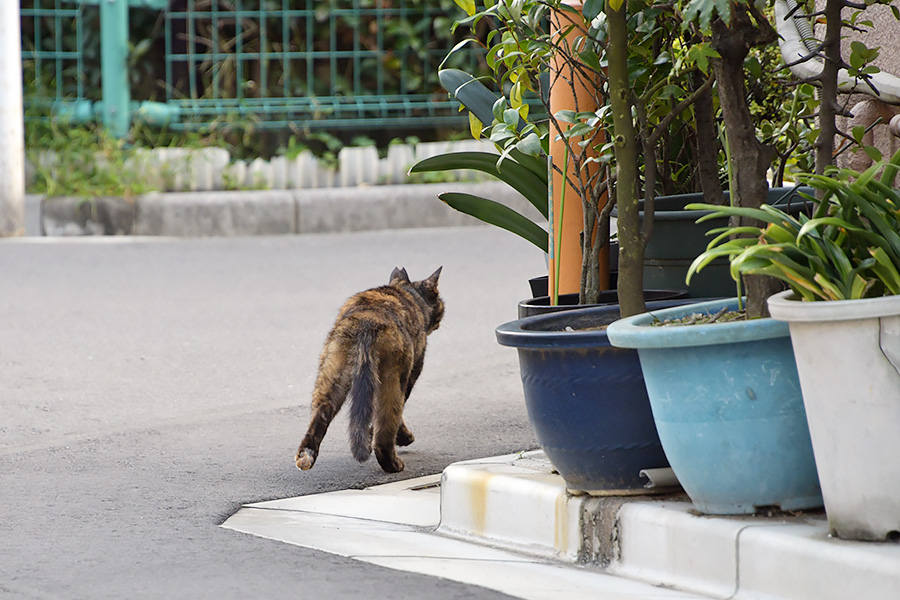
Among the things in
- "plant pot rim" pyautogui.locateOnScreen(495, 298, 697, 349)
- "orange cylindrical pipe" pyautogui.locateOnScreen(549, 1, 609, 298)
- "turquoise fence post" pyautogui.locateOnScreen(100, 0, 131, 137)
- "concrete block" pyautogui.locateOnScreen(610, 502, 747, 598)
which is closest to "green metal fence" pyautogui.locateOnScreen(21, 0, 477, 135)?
"turquoise fence post" pyautogui.locateOnScreen(100, 0, 131, 137)

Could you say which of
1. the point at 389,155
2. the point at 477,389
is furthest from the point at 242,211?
the point at 477,389

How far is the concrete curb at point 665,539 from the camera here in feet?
8.13

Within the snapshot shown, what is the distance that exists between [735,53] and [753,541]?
108cm

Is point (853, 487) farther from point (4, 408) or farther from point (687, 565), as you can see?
point (4, 408)

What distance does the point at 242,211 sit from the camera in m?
9.80

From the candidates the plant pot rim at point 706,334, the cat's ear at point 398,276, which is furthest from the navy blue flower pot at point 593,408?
the cat's ear at point 398,276

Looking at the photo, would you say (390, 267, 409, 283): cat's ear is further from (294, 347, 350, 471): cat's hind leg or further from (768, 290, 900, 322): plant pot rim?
(768, 290, 900, 322): plant pot rim

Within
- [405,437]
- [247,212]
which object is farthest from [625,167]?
[247,212]

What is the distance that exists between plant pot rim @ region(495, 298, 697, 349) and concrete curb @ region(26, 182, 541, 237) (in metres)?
6.73

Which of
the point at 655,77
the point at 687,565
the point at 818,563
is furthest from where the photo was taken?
the point at 655,77

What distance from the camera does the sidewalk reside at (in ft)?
8.29

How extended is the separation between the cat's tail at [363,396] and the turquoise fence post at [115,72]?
6.92 meters

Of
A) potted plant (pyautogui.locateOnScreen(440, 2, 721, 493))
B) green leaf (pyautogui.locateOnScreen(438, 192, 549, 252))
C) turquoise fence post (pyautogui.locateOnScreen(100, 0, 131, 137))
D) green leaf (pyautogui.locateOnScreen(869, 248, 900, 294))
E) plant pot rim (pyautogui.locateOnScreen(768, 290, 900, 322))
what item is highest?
turquoise fence post (pyautogui.locateOnScreen(100, 0, 131, 137))

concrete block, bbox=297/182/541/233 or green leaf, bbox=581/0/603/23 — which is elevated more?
green leaf, bbox=581/0/603/23
